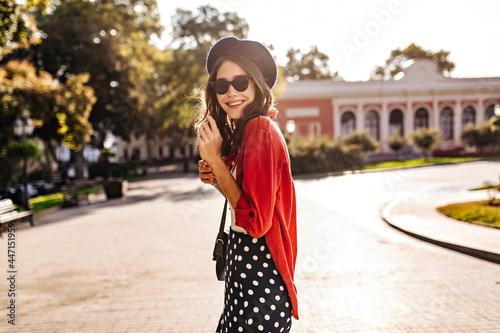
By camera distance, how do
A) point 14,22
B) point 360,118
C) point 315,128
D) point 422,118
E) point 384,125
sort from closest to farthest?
point 14,22, point 315,128, point 360,118, point 384,125, point 422,118

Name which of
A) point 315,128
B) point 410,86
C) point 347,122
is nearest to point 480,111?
point 410,86

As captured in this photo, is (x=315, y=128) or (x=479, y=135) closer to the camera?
(x=479, y=135)

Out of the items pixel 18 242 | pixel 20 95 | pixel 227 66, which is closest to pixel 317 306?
pixel 227 66

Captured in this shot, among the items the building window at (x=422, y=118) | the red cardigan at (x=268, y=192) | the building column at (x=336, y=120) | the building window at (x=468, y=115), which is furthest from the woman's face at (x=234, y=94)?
the building window at (x=468, y=115)

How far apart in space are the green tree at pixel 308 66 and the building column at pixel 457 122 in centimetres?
1867

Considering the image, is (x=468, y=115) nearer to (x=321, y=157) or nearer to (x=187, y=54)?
(x=321, y=157)

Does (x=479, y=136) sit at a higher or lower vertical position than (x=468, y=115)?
lower

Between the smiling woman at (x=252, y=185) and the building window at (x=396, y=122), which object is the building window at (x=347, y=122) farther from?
the smiling woman at (x=252, y=185)

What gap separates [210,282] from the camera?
4.91 meters

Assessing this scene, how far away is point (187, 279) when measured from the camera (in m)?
5.07

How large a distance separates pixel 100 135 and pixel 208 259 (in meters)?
25.8

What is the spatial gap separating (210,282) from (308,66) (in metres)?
52.4

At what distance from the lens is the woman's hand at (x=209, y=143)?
4.94 ft

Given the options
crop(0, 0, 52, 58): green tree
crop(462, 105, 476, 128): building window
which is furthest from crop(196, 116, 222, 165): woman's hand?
crop(462, 105, 476, 128): building window
